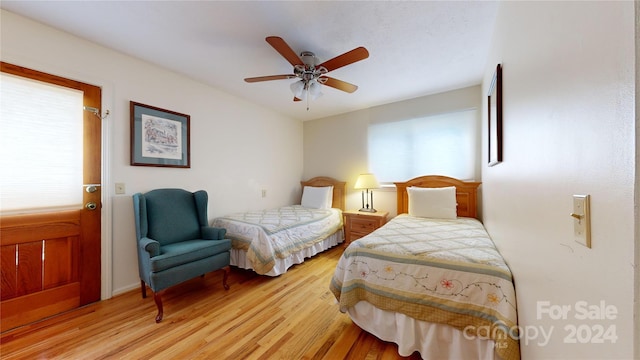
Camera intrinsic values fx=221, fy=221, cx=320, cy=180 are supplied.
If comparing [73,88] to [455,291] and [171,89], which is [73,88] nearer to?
[171,89]

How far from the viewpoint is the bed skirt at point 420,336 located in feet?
4.13

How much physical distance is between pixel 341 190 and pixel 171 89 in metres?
2.81

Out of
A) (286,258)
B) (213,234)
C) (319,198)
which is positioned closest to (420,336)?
(286,258)

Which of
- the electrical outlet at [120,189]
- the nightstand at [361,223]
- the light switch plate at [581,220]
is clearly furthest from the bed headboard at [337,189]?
the light switch plate at [581,220]

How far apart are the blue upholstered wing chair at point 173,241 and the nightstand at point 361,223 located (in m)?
1.77

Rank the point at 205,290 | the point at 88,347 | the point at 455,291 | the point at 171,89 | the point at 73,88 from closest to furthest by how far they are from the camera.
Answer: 1. the point at 455,291
2. the point at 88,347
3. the point at 73,88
4. the point at 205,290
5. the point at 171,89

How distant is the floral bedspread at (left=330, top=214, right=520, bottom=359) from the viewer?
3.85 ft

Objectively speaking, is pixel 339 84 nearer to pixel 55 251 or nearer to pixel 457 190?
pixel 457 190

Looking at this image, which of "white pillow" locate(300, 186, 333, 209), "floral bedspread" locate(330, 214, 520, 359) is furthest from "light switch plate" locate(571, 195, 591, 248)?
"white pillow" locate(300, 186, 333, 209)

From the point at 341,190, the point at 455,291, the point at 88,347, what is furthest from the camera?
the point at 341,190

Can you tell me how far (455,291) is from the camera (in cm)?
128

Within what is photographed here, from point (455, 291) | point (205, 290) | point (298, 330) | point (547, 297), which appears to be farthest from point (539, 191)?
point (205, 290)

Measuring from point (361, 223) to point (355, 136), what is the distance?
1.54 m

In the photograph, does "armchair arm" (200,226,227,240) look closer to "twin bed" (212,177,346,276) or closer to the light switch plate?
"twin bed" (212,177,346,276)
